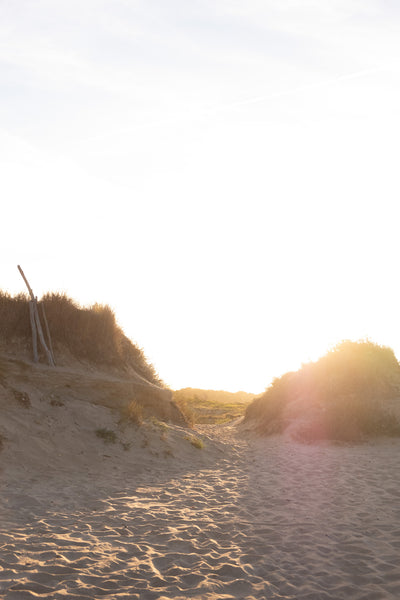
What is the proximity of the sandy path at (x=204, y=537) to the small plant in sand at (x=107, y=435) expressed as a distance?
1.88m

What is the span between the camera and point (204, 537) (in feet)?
24.3

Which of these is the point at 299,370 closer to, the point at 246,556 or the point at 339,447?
the point at 339,447

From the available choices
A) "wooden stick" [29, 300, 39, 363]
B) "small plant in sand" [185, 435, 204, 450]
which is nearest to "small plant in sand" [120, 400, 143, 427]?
"small plant in sand" [185, 435, 204, 450]

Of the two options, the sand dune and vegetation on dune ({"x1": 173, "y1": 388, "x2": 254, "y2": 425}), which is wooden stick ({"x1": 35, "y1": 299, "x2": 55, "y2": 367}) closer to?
the sand dune

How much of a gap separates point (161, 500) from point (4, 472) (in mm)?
3771

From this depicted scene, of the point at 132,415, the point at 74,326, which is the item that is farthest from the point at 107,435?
the point at 74,326

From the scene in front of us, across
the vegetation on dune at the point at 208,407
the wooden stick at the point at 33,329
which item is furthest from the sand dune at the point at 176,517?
the vegetation on dune at the point at 208,407

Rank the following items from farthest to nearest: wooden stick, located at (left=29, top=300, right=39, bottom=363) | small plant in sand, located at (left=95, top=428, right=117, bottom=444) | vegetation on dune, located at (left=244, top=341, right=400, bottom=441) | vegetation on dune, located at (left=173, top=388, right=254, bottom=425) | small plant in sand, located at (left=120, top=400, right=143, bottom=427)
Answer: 1. vegetation on dune, located at (left=173, top=388, right=254, bottom=425)
2. vegetation on dune, located at (left=244, top=341, right=400, bottom=441)
3. small plant in sand, located at (left=120, top=400, right=143, bottom=427)
4. wooden stick, located at (left=29, top=300, right=39, bottom=363)
5. small plant in sand, located at (left=95, top=428, right=117, bottom=444)

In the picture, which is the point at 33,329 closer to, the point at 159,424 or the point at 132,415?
the point at 132,415

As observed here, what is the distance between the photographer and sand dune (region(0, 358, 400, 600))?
564cm

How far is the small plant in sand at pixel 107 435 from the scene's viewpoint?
13.8 m

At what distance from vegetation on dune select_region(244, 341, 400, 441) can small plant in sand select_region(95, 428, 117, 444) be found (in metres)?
9.50

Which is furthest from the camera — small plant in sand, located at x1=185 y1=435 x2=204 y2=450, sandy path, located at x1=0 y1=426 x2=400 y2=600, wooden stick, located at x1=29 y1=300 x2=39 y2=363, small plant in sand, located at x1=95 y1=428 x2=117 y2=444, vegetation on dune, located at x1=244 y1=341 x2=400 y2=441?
vegetation on dune, located at x1=244 y1=341 x2=400 y2=441

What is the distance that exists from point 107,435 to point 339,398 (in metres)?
12.5
